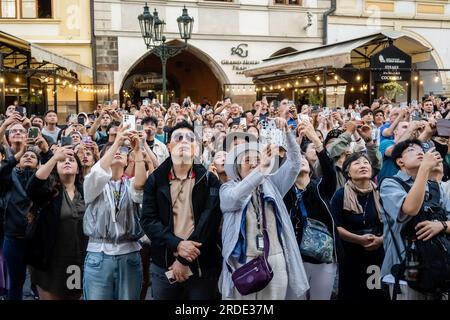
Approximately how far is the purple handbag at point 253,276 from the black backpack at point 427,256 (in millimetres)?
979

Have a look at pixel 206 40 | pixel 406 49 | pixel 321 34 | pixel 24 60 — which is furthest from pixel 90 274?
pixel 406 49

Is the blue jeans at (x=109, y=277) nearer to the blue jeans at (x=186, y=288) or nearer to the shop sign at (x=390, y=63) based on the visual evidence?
the blue jeans at (x=186, y=288)

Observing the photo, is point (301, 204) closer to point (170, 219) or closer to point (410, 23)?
point (170, 219)

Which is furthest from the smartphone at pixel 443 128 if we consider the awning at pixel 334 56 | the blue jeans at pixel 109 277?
the awning at pixel 334 56

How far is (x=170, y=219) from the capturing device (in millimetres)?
3939

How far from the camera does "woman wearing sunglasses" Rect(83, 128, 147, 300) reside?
414cm

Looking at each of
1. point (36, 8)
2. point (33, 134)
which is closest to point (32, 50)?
point (36, 8)

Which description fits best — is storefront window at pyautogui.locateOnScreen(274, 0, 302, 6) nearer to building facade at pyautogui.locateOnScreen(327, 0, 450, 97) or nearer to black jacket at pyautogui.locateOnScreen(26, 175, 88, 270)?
building facade at pyautogui.locateOnScreen(327, 0, 450, 97)

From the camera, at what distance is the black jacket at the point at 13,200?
4.87m

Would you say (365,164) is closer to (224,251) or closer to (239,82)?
(224,251)

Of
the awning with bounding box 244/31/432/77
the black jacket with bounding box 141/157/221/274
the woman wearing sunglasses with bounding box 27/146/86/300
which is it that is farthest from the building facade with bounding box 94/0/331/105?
the black jacket with bounding box 141/157/221/274

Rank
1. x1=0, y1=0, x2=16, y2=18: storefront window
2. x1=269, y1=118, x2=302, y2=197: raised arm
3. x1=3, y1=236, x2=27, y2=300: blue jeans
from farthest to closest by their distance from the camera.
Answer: x1=0, y1=0, x2=16, y2=18: storefront window < x1=3, y1=236, x2=27, y2=300: blue jeans < x1=269, y1=118, x2=302, y2=197: raised arm

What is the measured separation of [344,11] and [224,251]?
20234 mm

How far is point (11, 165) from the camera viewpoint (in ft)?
16.2
